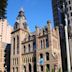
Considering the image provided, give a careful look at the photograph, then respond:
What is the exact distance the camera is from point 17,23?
8025 cm

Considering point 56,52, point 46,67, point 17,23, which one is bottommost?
point 46,67

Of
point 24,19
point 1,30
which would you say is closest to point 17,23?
point 24,19

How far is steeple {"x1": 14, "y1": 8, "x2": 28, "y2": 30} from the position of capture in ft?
259

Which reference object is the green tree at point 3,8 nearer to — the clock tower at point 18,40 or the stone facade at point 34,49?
the stone facade at point 34,49

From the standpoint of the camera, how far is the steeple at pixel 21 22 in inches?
3111

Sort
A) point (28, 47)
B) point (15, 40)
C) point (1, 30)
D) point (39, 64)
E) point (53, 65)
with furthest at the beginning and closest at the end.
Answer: point (1, 30) < point (15, 40) < point (28, 47) < point (39, 64) < point (53, 65)

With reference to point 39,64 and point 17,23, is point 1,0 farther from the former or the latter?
point 17,23

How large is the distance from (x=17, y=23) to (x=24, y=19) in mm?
4374

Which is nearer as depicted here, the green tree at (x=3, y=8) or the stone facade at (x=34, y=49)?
the green tree at (x=3, y=8)

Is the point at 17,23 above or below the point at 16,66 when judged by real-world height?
above

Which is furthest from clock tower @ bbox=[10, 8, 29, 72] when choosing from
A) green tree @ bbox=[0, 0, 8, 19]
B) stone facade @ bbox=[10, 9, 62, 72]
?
green tree @ bbox=[0, 0, 8, 19]

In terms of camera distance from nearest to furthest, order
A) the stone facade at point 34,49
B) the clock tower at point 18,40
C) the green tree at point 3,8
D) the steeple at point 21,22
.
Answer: the green tree at point 3,8
the stone facade at point 34,49
the clock tower at point 18,40
the steeple at point 21,22

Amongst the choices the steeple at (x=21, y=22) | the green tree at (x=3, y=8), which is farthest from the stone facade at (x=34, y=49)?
the green tree at (x=3, y=8)

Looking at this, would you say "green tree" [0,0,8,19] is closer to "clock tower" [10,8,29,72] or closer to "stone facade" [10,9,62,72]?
"stone facade" [10,9,62,72]
